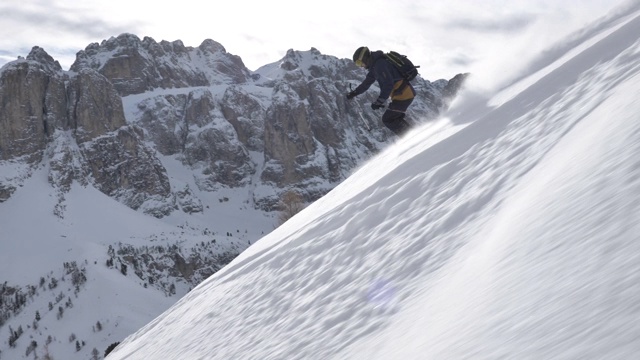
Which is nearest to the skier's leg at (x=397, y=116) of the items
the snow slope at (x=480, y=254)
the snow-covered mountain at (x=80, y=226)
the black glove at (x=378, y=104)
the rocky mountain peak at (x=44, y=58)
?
the black glove at (x=378, y=104)

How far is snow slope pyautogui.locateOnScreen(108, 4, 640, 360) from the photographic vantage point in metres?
3.00

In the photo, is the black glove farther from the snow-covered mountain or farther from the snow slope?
the snow-covered mountain

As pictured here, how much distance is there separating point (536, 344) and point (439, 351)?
0.86 meters

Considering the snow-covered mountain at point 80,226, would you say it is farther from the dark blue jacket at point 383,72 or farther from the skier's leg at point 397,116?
the dark blue jacket at point 383,72

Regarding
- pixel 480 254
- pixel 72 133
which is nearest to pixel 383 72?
pixel 480 254

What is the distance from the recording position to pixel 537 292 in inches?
130

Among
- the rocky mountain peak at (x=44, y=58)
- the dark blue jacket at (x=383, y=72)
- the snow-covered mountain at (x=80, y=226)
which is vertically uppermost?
the rocky mountain peak at (x=44, y=58)

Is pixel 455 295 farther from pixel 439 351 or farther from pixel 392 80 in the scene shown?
pixel 392 80

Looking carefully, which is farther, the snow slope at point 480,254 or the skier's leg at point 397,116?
the skier's leg at point 397,116

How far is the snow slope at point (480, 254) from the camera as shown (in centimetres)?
300

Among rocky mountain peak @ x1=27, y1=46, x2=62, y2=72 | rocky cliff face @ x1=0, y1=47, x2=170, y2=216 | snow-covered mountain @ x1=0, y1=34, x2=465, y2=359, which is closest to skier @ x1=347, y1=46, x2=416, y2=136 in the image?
snow-covered mountain @ x1=0, y1=34, x2=465, y2=359

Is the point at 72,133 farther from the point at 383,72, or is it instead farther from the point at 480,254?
the point at 480,254

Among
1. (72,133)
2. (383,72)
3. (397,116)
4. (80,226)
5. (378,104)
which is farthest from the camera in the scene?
(72,133)

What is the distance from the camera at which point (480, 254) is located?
4.75 m
